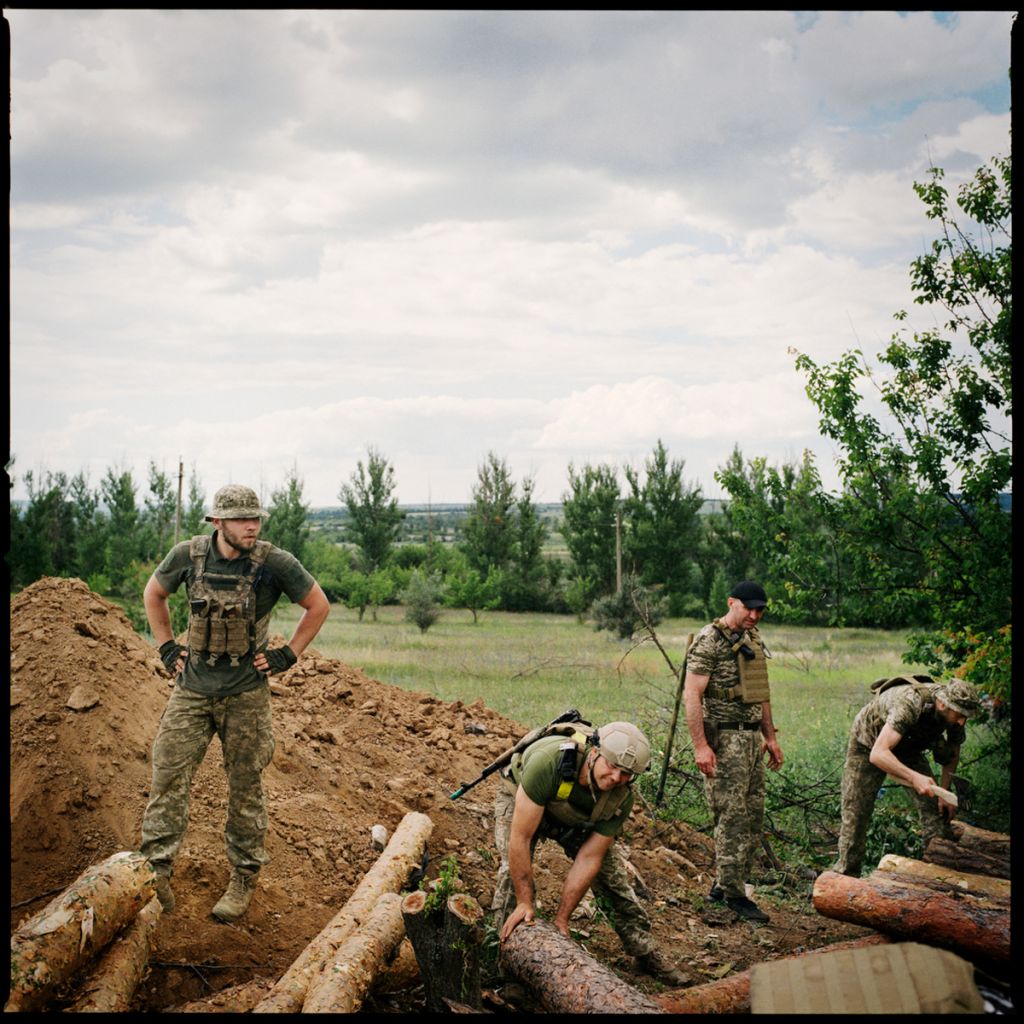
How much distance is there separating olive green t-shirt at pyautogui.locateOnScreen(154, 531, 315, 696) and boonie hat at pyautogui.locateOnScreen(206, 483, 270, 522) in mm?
211

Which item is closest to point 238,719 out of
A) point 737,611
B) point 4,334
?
point 4,334

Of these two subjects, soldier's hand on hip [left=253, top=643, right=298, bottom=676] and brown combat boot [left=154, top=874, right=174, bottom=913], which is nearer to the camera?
brown combat boot [left=154, top=874, right=174, bottom=913]

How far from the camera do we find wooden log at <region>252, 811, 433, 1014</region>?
140 inches

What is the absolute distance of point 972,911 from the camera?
3.93 m

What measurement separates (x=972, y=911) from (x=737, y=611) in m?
2.15

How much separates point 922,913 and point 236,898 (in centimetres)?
330

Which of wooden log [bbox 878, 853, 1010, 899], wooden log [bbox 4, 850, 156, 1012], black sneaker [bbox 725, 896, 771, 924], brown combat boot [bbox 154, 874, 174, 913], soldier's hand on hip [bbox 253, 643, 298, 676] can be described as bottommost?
black sneaker [bbox 725, 896, 771, 924]

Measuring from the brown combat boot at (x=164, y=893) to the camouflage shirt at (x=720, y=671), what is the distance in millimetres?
3200

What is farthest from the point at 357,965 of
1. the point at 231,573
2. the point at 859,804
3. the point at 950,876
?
the point at 859,804

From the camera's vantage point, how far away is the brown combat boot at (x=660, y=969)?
15.1 ft

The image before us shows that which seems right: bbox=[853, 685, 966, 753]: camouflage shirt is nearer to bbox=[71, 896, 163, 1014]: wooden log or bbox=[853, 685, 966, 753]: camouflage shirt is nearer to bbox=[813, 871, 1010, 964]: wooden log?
bbox=[813, 871, 1010, 964]: wooden log

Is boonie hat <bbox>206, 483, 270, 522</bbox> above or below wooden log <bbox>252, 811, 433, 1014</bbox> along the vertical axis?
above

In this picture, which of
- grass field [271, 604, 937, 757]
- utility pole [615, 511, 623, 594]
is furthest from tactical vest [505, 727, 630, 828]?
utility pole [615, 511, 623, 594]

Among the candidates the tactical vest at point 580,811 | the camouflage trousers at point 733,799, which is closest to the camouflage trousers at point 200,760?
the tactical vest at point 580,811
